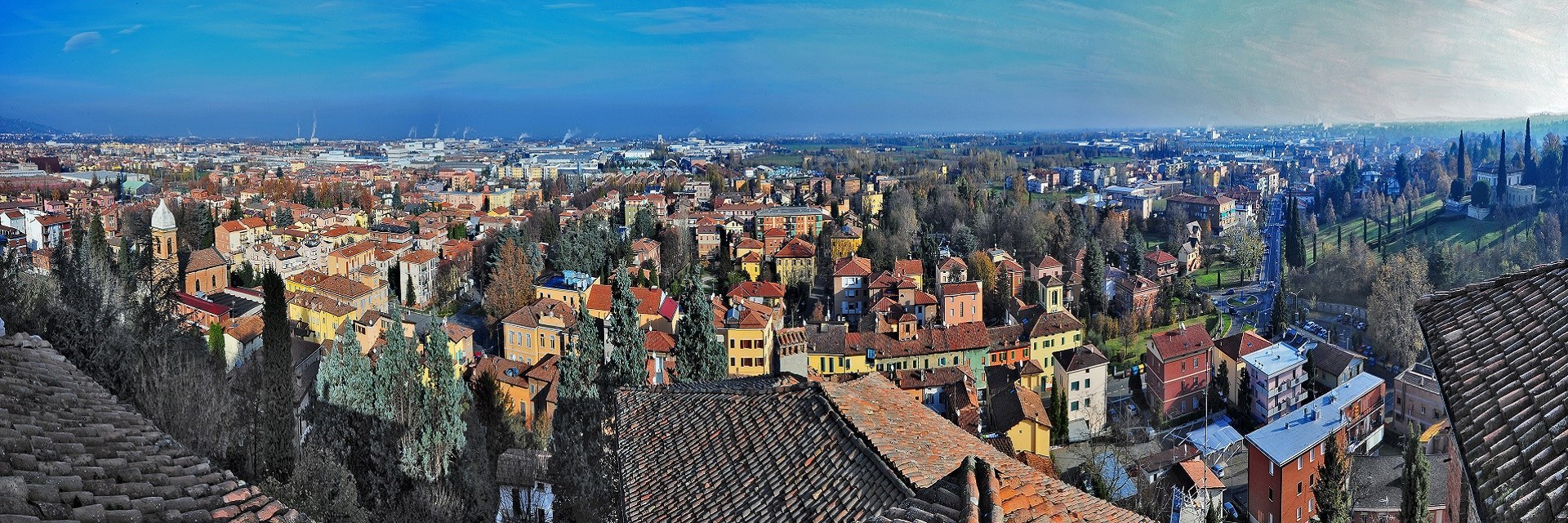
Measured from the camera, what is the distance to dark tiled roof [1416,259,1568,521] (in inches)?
46.2

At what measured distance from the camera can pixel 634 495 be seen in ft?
8.63

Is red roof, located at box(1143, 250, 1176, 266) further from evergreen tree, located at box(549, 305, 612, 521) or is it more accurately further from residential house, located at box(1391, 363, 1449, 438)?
evergreen tree, located at box(549, 305, 612, 521)

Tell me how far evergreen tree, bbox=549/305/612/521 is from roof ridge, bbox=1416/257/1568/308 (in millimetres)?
2600

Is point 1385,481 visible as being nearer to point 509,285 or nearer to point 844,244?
point 509,285

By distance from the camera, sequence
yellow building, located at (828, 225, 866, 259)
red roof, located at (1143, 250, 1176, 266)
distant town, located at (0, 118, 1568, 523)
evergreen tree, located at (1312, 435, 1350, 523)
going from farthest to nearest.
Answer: yellow building, located at (828, 225, 866, 259)
red roof, located at (1143, 250, 1176, 266)
evergreen tree, located at (1312, 435, 1350, 523)
distant town, located at (0, 118, 1568, 523)

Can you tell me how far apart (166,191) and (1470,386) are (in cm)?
2980

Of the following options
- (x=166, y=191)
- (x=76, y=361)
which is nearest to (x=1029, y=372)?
(x=76, y=361)

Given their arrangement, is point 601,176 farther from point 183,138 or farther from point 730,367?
point 183,138

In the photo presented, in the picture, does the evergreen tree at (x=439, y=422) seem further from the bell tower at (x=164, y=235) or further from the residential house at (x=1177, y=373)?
the bell tower at (x=164, y=235)

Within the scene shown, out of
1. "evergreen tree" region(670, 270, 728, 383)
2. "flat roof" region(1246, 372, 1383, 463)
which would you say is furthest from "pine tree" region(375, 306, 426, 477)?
"flat roof" region(1246, 372, 1383, 463)

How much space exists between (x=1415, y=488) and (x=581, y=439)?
5.26 meters

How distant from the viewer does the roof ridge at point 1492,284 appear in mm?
1875

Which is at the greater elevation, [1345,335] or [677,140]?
[677,140]

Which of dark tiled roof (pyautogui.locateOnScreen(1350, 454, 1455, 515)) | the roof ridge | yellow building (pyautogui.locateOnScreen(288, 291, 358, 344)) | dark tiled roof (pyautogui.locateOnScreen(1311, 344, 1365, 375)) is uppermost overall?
the roof ridge
